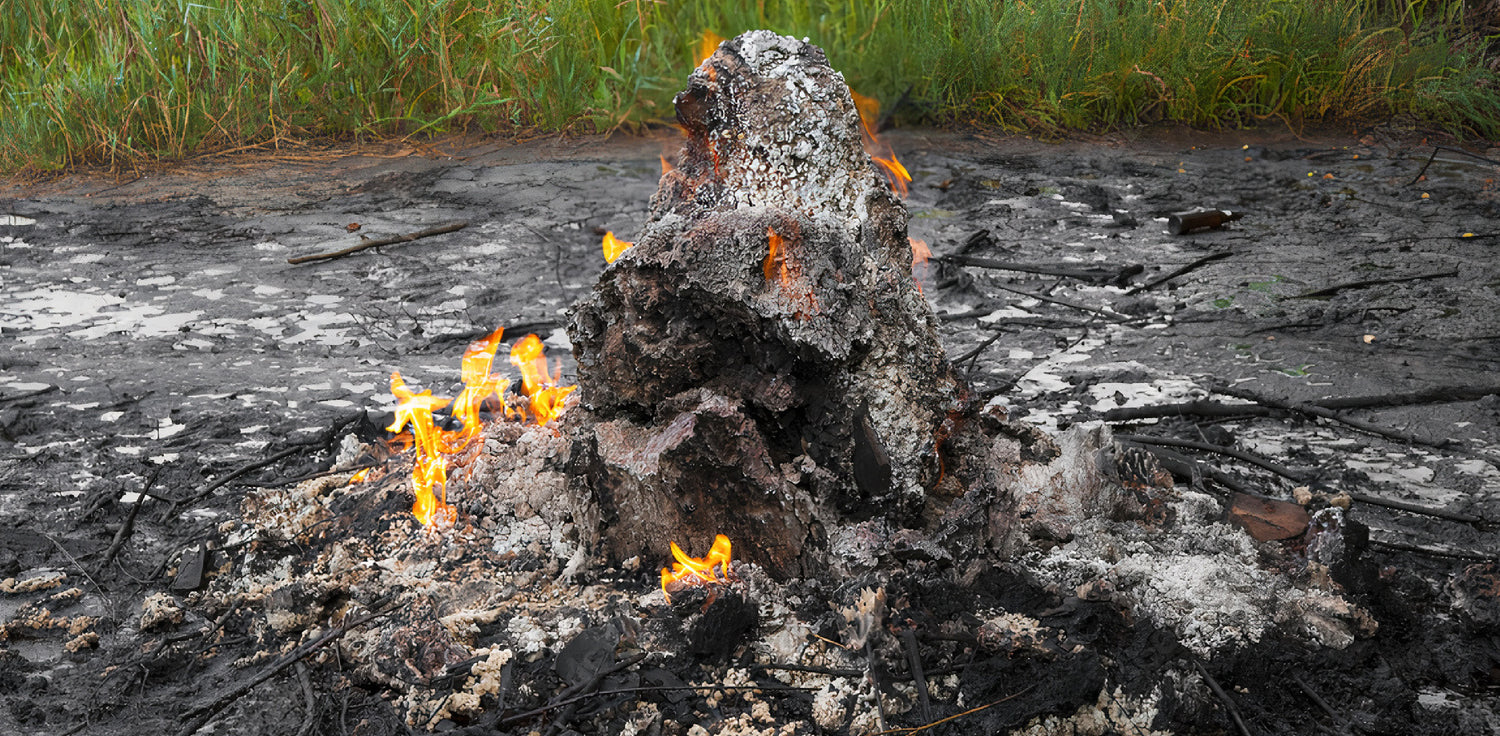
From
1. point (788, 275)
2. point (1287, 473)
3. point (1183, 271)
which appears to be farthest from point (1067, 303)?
point (788, 275)

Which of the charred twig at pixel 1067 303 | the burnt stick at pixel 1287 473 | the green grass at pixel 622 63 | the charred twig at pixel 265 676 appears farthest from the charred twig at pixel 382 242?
the burnt stick at pixel 1287 473

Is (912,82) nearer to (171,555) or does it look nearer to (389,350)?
Answer: (389,350)

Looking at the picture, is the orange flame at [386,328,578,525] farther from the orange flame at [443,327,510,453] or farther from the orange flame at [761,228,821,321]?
the orange flame at [761,228,821,321]

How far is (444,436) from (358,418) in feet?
2.01

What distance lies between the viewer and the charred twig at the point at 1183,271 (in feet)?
16.2

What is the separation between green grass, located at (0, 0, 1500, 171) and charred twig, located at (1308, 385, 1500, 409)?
3.62 meters

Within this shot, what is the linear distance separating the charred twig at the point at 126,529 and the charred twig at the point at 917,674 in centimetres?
233

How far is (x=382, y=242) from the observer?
5.89 metres

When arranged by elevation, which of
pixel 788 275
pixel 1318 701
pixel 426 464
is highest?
pixel 788 275

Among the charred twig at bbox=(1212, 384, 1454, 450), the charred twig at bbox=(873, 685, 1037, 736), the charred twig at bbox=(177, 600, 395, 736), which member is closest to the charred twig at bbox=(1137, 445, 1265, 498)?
the charred twig at bbox=(1212, 384, 1454, 450)

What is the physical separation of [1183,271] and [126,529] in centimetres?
470

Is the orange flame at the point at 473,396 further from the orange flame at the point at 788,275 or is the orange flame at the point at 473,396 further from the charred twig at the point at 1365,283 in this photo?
the charred twig at the point at 1365,283

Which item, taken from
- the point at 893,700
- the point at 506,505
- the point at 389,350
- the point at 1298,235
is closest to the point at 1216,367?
the point at 1298,235

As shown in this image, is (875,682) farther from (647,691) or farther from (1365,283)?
(1365,283)
